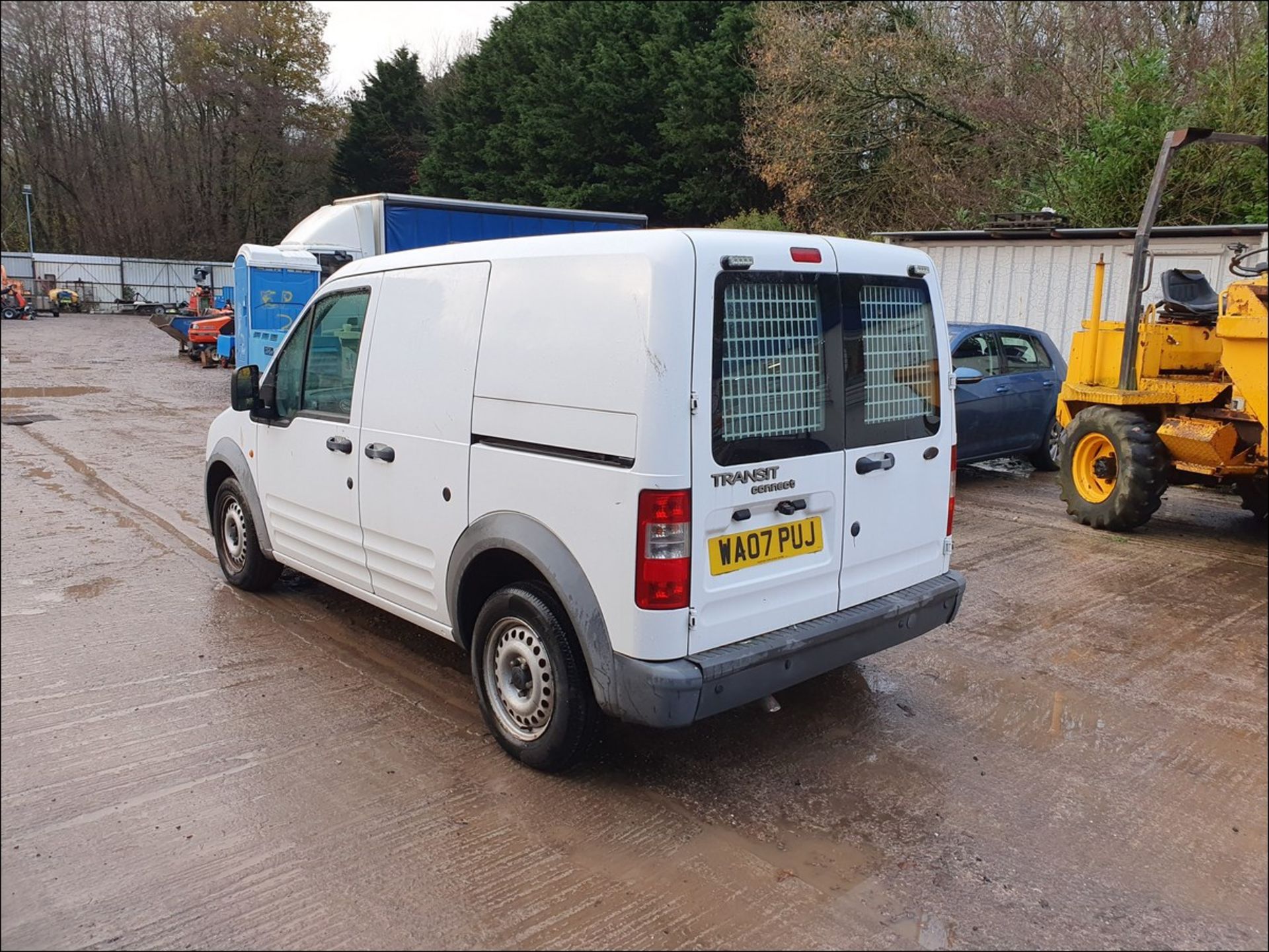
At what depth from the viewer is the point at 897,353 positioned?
405 centimetres

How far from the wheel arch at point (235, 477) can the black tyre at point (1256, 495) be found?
726 cm

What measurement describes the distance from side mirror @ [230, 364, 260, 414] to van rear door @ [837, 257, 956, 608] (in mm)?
3316

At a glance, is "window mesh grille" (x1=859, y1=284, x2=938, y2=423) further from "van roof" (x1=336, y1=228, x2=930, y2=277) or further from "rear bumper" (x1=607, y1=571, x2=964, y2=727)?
"rear bumper" (x1=607, y1=571, x2=964, y2=727)

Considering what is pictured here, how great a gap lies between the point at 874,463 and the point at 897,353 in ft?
1.78

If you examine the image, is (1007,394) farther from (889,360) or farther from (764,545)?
(764,545)

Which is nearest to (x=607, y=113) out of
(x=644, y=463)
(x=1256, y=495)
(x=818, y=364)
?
(x=1256, y=495)

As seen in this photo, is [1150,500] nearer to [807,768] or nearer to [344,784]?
[807,768]

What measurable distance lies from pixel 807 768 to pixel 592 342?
6.43 feet

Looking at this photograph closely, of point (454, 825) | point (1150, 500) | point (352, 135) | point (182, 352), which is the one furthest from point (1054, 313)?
point (352, 135)

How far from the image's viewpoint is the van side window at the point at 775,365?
3.35m

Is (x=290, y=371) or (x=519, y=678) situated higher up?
(x=290, y=371)

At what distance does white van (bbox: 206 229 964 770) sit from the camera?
10.6ft

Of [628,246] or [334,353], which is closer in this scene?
[628,246]

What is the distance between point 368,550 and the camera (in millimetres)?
4574
